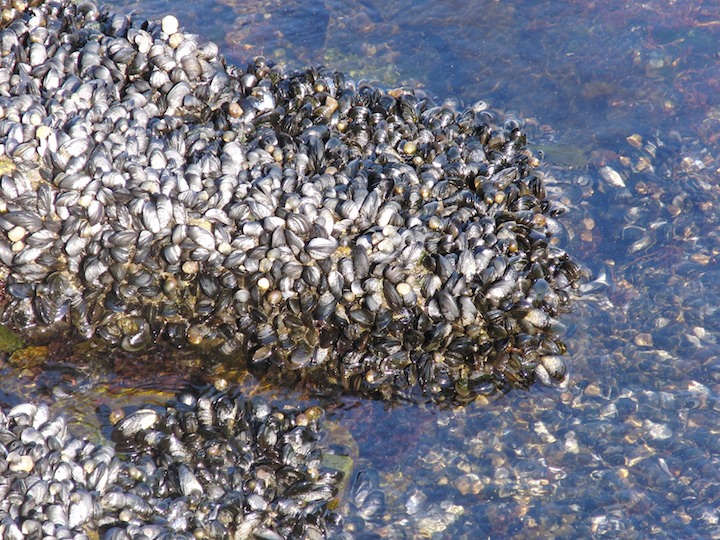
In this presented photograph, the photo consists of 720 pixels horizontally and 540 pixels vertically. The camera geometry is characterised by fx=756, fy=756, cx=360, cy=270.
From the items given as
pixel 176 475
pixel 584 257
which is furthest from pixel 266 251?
pixel 584 257

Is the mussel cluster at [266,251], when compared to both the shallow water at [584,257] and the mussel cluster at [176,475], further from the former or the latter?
the mussel cluster at [176,475]

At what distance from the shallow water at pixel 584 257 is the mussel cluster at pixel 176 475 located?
37 cm

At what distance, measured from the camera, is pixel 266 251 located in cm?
530

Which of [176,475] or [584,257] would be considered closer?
[176,475]

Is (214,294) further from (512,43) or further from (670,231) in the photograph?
(512,43)

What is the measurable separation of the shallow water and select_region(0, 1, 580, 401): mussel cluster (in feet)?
A: 1.18

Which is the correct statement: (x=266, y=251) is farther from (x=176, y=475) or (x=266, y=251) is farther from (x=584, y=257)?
(x=584, y=257)

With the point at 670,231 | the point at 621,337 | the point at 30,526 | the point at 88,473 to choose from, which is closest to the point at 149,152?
the point at 88,473

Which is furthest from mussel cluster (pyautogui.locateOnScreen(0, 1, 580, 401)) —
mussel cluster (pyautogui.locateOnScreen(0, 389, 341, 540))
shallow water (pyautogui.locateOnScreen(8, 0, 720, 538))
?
mussel cluster (pyautogui.locateOnScreen(0, 389, 341, 540))

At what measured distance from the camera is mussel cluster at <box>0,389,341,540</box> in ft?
14.0

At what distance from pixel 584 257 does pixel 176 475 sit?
3.79m

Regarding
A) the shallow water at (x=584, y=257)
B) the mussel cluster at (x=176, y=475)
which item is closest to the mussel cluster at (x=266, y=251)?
the shallow water at (x=584, y=257)

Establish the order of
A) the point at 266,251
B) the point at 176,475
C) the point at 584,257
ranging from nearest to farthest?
1. the point at 176,475
2. the point at 266,251
3. the point at 584,257

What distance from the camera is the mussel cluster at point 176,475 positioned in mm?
4270
